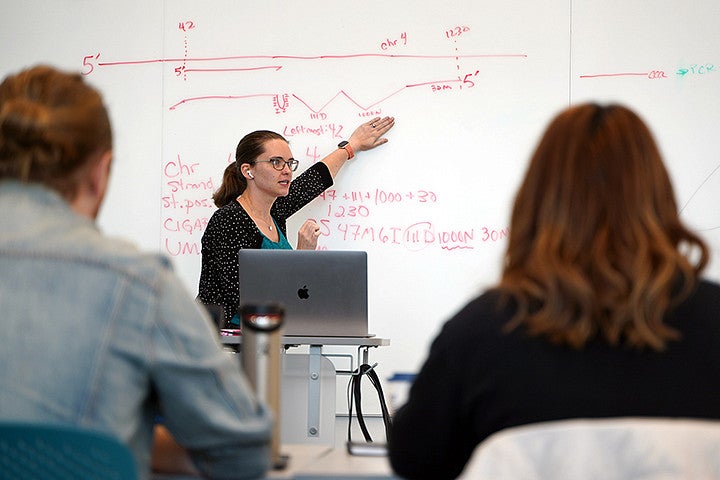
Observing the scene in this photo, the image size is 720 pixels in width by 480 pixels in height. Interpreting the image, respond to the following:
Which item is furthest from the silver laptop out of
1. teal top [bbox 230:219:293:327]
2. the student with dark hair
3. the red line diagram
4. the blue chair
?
the blue chair

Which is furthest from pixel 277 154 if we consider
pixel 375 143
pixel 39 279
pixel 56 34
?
pixel 39 279

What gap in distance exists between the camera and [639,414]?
1.09 metres

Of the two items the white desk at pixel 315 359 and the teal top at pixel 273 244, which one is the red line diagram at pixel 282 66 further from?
the white desk at pixel 315 359

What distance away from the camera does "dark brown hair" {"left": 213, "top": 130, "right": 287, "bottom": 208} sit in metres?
3.86

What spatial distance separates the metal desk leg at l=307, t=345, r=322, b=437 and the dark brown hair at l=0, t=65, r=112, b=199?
6.42ft

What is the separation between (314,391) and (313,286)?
368 mm

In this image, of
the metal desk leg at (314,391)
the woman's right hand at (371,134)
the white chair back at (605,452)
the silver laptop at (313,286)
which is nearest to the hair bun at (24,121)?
the white chair back at (605,452)

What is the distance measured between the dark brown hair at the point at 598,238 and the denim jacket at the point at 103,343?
1.28ft

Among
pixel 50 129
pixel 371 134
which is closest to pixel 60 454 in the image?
pixel 50 129

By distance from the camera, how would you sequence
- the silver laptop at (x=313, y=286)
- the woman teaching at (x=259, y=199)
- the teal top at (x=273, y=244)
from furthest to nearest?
1. the woman teaching at (x=259, y=199)
2. the teal top at (x=273, y=244)
3. the silver laptop at (x=313, y=286)

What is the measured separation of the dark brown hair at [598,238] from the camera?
1.13 metres

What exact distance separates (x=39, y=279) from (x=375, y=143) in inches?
115

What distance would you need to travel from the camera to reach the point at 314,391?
310cm

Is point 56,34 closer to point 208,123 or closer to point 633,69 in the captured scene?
point 208,123
